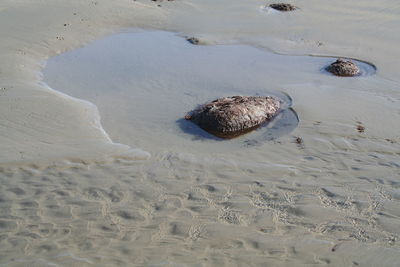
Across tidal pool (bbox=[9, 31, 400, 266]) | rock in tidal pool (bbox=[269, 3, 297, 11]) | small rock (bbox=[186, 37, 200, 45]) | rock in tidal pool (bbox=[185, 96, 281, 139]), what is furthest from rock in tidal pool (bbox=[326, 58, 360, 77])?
rock in tidal pool (bbox=[269, 3, 297, 11])

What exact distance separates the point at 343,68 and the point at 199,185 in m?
5.38

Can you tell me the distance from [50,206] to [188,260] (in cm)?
195

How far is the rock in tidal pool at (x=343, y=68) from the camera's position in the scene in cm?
940

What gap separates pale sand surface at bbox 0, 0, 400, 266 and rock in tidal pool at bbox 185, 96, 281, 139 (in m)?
0.48

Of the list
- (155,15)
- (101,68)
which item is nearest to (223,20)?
(155,15)

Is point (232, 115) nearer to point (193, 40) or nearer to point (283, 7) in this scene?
point (193, 40)

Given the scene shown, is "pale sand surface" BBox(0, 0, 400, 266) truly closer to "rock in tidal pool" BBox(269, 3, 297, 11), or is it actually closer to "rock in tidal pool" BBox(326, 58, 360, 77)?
"rock in tidal pool" BBox(326, 58, 360, 77)

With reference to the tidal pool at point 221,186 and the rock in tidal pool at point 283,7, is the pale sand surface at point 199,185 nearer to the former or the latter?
the tidal pool at point 221,186

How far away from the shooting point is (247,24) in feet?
42.7

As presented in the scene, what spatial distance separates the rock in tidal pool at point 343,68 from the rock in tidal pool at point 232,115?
251 centimetres

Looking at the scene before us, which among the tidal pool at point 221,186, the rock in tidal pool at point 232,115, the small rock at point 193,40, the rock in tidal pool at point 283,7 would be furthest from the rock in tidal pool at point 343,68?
the rock in tidal pool at point 283,7

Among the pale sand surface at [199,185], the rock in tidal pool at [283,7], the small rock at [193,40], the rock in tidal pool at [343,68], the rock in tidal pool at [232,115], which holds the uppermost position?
the rock in tidal pool at [283,7]

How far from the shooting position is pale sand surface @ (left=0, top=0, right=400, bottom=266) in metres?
4.57

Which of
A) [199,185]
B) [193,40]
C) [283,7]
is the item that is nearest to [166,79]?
[193,40]
